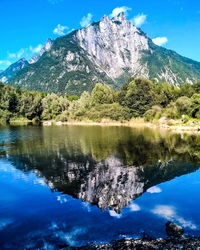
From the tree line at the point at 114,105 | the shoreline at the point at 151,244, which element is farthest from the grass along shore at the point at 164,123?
the shoreline at the point at 151,244

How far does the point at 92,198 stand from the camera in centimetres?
1659

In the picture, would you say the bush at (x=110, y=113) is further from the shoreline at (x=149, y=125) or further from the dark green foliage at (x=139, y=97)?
the dark green foliage at (x=139, y=97)

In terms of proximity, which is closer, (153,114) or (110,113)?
(153,114)

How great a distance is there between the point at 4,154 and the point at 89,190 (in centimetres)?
1937

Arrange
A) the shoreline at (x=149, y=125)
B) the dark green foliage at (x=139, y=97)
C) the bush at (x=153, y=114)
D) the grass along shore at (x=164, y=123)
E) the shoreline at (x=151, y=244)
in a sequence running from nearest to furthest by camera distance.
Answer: the shoreline at (x=151, y=244), the shoreline at (x=149, y=125), the grass along shore at (x=164, y=123), the bush at (x=153, y=114), the dark green foliage at (x=139, y=97)

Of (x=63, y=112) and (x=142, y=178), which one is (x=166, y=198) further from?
(x=63, y=112)

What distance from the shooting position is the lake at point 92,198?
12.0 metres

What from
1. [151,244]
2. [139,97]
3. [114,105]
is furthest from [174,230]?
[139,97]

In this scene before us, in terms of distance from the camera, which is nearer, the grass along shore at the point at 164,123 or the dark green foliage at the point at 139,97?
the grass along shore at the point at 164,123

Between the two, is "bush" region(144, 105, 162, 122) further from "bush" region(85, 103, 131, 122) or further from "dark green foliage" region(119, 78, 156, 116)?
"bush" region(85, 103, 131, 122)

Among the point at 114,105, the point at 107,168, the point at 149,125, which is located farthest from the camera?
the point at 114,105

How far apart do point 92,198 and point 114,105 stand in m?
87.6

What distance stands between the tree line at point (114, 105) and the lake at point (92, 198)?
63223 millimetres

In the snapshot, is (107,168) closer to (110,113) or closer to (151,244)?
(151,244)
